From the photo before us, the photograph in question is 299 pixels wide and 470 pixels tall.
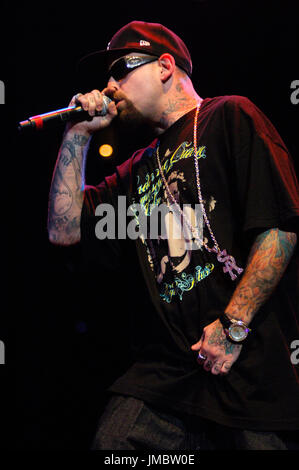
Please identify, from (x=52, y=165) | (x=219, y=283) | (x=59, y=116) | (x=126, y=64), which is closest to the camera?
(x=219, y=283)

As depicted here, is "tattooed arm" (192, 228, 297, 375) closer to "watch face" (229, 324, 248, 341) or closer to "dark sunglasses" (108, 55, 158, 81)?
"watch face" (229, 324, 248, 341)

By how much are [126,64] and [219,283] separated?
1064 mm

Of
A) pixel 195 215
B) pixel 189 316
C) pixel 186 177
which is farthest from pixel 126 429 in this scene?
pixel 186 177

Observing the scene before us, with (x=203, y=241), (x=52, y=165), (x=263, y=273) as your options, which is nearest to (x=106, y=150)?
(x=52, y=165)

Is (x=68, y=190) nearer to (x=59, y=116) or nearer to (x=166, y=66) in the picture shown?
(x=59, y=116)

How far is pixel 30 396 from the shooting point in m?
2.61

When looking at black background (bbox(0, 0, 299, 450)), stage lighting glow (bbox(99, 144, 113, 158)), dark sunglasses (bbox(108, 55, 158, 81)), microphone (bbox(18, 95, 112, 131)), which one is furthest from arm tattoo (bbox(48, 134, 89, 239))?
stage lighting glow (bbox(99, 144, 113, 158))

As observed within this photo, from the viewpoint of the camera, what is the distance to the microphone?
171 centimetres

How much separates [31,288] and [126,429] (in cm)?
146

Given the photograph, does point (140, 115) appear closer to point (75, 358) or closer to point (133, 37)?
point (133, 37)

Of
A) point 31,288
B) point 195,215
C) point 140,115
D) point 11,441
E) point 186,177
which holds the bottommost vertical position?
point 11,441

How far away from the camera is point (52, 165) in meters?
2.77

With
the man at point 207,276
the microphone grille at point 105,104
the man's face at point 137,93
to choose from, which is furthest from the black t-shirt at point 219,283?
the microphone grille at point 105,104

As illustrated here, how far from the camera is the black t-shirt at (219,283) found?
130 centimetres
